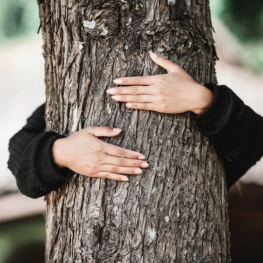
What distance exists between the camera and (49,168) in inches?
68.0

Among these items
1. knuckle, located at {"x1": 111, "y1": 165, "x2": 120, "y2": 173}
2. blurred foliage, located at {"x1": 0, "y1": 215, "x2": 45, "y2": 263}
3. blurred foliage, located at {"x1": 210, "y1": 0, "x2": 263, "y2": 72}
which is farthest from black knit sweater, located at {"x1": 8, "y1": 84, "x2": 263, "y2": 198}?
blurred foliage, located at {"x1": 0, "y1": 215, "x2": 45, "y2": 263}

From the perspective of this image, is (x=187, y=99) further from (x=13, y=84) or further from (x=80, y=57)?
(x=13, y=84)

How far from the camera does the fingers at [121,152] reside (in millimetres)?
1632

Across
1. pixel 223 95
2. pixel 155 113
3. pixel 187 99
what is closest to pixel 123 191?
pixel 155 113

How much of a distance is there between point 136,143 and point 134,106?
0.47 ft

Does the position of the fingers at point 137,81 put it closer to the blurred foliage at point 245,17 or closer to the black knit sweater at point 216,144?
the black knit sweater at point 216,144

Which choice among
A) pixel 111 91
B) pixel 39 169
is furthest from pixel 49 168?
pixel 111 91

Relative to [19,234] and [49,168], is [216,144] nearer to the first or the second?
[49,168]

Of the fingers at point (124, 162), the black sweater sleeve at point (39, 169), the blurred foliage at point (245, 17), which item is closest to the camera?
the fingers at point (124, 162)

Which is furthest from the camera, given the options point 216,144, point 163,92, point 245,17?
point 245,17

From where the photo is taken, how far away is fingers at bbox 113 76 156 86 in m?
1.63

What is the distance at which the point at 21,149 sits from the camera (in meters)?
1.93

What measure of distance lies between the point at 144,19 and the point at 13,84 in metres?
2.11

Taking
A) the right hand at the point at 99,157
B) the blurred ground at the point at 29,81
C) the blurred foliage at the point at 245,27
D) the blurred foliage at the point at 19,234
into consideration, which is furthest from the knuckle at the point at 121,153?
the blurred foliage at the point at 19,234
